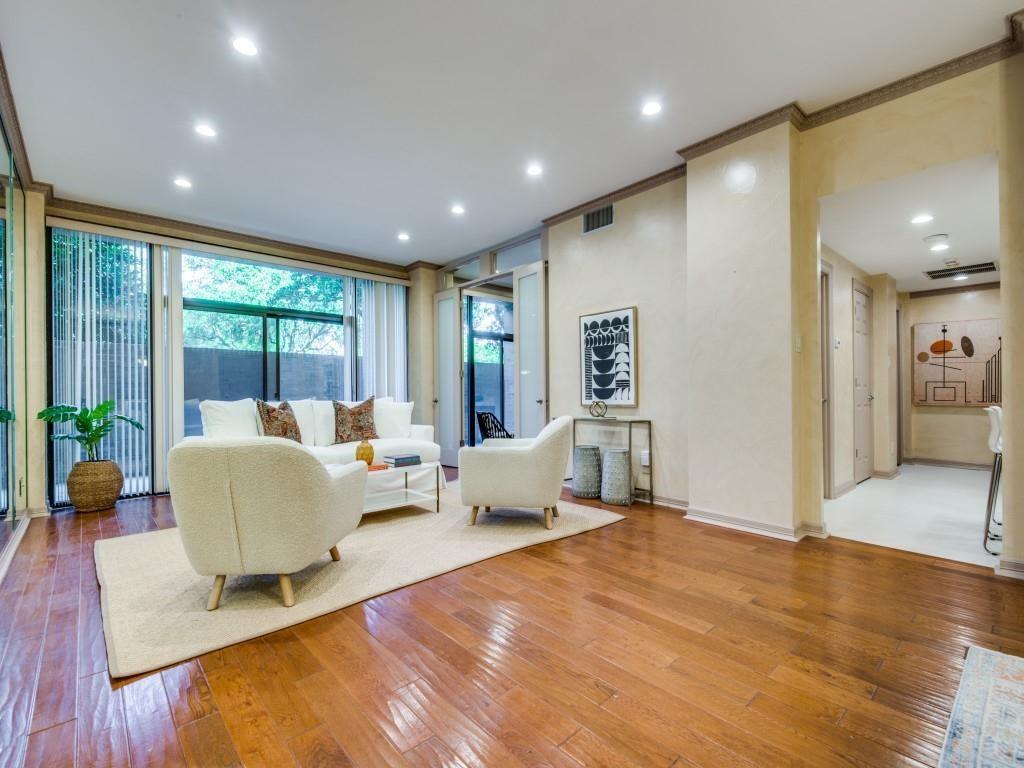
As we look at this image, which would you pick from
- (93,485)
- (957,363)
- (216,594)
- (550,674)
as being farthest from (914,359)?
(93,485)

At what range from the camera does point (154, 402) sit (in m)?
4.86

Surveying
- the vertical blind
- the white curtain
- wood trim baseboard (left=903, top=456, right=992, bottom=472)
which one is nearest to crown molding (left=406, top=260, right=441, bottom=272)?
the white curtain

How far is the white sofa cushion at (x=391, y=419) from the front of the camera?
5.45 meters

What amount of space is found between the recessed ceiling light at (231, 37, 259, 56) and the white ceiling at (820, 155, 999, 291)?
3.79 meters

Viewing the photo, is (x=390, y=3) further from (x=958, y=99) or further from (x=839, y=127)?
(x=958, y=99)

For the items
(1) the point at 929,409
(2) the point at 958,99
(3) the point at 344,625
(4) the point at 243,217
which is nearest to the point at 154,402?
(4) the point at 243,217

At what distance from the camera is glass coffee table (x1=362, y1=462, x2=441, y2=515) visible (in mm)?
3746

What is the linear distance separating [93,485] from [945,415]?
393 inches

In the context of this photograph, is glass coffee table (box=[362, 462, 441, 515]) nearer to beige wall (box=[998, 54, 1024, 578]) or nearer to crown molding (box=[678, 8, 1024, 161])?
crown molding (box=[678, 8, 1024, 161])

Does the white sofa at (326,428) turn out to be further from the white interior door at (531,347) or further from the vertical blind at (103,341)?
the white interior door at (531,347)

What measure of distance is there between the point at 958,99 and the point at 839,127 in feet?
1.95

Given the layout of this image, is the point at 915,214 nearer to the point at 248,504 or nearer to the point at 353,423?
the point at 248,504

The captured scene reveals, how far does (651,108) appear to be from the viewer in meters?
3.14

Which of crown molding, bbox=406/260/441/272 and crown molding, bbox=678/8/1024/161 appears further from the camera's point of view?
crown molding, bbox=406/260/441/272
